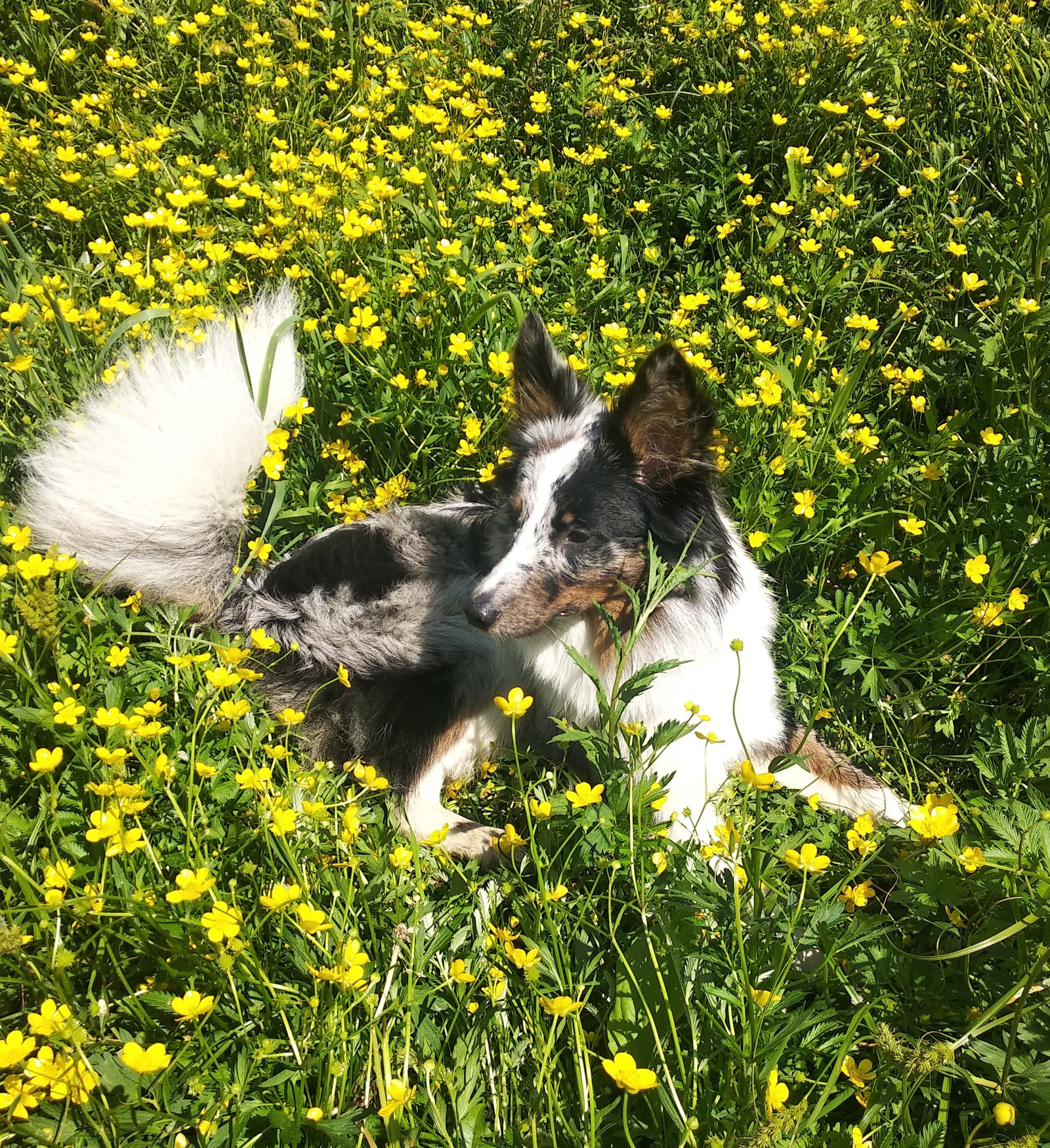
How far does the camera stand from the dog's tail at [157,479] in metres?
2.62

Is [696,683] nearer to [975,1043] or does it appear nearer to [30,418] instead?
[975,1043]

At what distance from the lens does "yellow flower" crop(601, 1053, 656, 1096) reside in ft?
4.38

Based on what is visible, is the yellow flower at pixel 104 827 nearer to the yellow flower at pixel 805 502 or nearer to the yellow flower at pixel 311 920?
the yellow flower at pixel 311 920

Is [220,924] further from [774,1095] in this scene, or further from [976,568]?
[976,568]

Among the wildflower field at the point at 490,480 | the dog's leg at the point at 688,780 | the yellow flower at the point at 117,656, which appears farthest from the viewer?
the dog's leg at the point at 688,780

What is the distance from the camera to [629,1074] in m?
1.35

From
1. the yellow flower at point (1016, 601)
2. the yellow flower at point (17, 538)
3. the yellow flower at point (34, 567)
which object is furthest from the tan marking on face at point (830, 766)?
the yellow flower at point (17, 538)

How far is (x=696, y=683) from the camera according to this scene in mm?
2541

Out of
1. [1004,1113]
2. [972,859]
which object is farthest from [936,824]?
[1004,1113]

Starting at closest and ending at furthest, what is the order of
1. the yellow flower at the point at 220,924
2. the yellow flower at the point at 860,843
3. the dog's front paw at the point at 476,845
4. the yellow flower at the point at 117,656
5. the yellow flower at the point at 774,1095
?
the yellow flower at the point at 774,1095 → the yellow flower at the point at 220,924 → the yellow flower at the point at 860,843 → the yellow flower at the point at 117,656 → the dog's front paw at the point at 476,845

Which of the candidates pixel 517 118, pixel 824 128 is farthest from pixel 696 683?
pixel 517 118

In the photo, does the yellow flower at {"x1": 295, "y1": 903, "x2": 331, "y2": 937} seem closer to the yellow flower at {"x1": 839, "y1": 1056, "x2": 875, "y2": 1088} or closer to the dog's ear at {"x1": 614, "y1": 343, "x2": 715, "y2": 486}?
the yellow flower at {"x1": 839, "y1": 1056, "x2": 875, "y2": 1088}

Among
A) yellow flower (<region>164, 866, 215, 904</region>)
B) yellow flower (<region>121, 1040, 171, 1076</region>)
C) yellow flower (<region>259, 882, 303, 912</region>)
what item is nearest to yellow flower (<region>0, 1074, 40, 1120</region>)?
yellow flower (<region>121, 1040, 171, 1076</region>)

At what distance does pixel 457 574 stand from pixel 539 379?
2.36 feet
